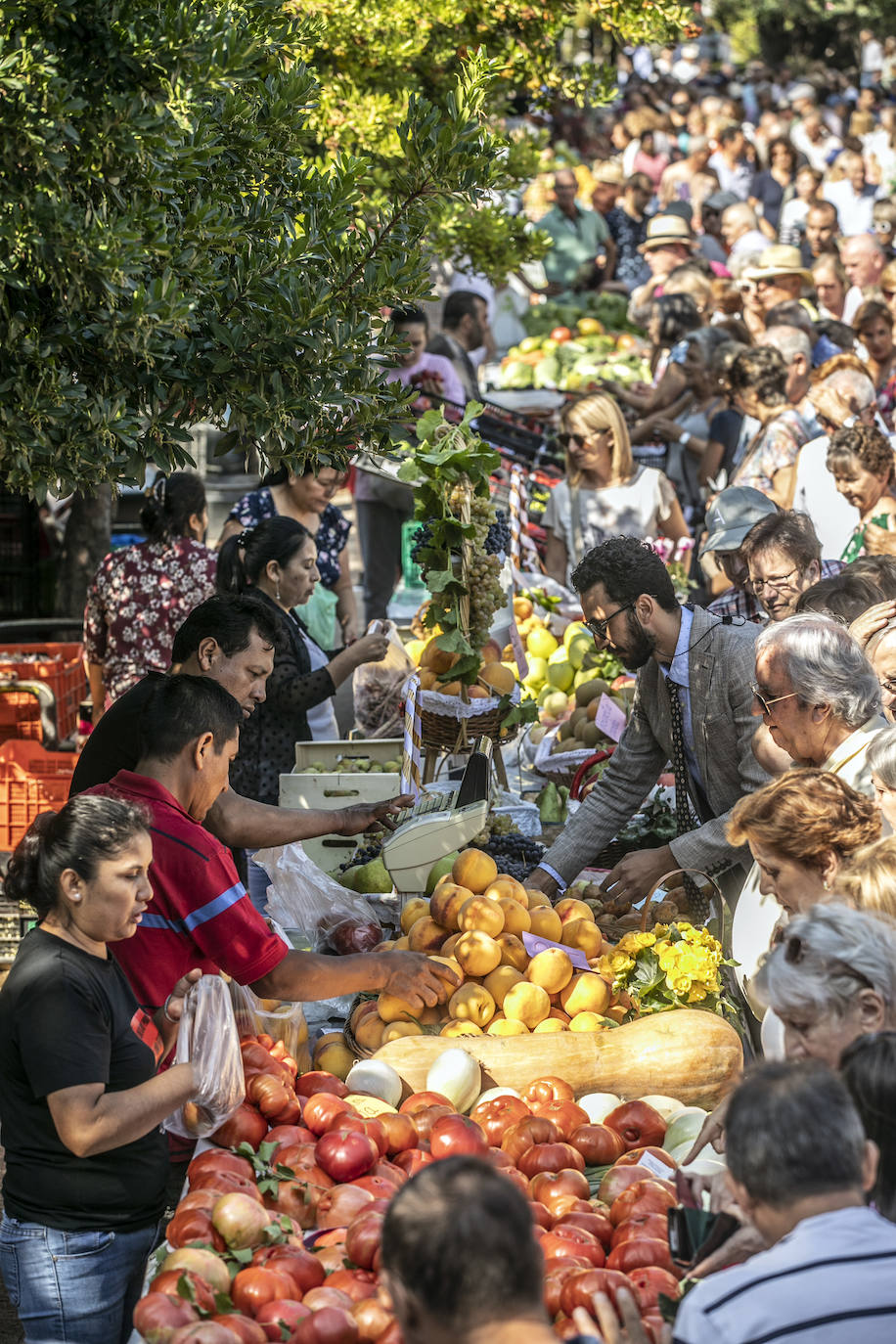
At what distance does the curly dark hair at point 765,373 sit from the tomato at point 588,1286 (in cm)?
572

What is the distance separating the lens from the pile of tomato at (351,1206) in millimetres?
2215

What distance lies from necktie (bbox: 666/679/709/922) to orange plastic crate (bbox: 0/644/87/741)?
A: 3.12 metres

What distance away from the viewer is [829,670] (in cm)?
328

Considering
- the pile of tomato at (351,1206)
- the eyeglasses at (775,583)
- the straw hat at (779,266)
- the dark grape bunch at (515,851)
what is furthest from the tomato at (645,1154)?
the straw hat at (779,266)

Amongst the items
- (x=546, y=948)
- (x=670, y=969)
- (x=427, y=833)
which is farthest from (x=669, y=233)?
(x=670, y=969)

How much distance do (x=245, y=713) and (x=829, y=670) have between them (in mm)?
1490

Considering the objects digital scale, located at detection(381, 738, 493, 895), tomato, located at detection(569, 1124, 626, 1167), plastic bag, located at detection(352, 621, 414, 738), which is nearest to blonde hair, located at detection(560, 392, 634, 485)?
plastic bag, located at detection(352, 621, 414, 738)

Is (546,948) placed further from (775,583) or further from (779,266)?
(779,266)

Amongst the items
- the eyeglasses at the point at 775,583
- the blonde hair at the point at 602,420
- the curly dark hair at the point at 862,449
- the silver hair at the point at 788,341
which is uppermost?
the silver hair at the point at 788,341

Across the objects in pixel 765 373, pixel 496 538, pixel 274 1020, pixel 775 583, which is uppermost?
pixel 765 373

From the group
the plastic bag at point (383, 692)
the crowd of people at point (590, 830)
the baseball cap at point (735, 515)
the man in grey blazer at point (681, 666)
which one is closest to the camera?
the crowd of people at point (590, 830)

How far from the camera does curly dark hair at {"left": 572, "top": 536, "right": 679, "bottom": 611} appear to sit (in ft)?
13.2

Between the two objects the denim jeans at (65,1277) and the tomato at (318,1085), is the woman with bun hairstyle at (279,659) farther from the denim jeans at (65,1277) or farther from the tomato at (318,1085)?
the denim jeans at (65,1277)

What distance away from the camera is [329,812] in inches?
153
